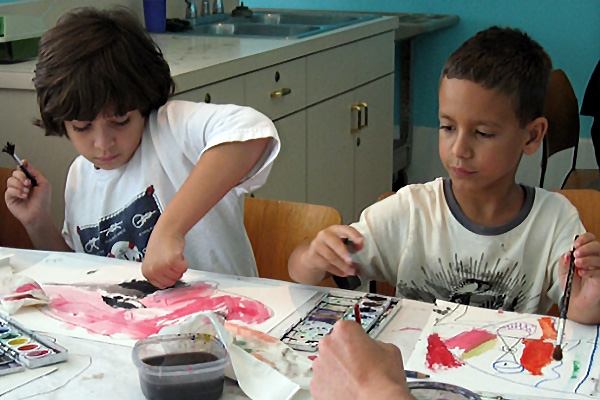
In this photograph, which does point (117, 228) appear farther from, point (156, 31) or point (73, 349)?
point (156, 31)

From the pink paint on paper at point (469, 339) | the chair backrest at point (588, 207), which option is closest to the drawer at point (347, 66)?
the chair backrest at point (588, 207)

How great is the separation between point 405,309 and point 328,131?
5.91 ft

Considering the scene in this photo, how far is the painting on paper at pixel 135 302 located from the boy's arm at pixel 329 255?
0.15ft

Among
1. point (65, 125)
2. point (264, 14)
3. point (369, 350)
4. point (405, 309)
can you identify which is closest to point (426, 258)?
point (405, 309)

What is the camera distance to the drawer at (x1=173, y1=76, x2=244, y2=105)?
2.00 meters

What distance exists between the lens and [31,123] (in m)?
1.85

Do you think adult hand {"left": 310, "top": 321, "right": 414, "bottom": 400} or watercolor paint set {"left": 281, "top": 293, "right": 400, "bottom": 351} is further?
watercolor paint set {"left": 281, "top": 293, "right": 400, "bottom": 351}

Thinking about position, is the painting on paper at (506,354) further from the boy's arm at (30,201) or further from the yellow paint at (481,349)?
the boy's arm at (30,201)

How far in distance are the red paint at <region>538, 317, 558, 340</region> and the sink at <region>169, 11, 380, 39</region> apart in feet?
6.09

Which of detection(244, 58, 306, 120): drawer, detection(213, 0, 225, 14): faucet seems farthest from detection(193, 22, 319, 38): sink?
detection(244, 58, 306, 120): drawer

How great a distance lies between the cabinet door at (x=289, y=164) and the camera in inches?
98.5

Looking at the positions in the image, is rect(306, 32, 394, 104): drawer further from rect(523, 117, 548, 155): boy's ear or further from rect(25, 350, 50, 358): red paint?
rect(25, 350, 50, 358): red paint

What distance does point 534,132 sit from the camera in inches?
50.1

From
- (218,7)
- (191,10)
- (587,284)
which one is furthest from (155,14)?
(587,284)
